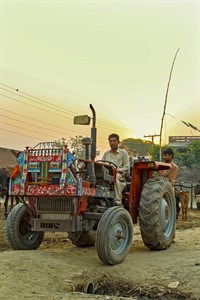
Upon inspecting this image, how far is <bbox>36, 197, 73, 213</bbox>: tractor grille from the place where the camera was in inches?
263

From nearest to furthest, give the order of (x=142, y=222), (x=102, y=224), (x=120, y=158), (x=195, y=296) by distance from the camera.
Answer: (x=195, y=296)
(x=102, y=224)
(x=142, y=222)
(x=120, y=158)

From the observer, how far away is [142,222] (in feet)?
24.5

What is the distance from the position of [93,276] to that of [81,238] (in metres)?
2.27

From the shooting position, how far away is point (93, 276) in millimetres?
5785

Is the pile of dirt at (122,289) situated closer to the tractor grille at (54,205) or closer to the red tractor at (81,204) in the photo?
the red tractor at (81,204)

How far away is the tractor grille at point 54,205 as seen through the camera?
6688 millimetres

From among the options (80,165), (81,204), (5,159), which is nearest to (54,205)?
(81,204)

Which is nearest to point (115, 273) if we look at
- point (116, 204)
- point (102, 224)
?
point (102, 224)

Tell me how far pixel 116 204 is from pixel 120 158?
0.86 metres

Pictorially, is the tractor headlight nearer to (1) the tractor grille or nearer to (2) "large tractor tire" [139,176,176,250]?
(1) the tractor grille

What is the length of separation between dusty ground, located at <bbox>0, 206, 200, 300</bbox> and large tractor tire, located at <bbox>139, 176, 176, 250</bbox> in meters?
0.40

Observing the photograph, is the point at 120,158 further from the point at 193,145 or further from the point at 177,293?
the point at 193,145

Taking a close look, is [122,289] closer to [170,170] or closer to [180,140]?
[170,170]

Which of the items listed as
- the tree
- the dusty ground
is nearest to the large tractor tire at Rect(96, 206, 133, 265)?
the dusty ground
